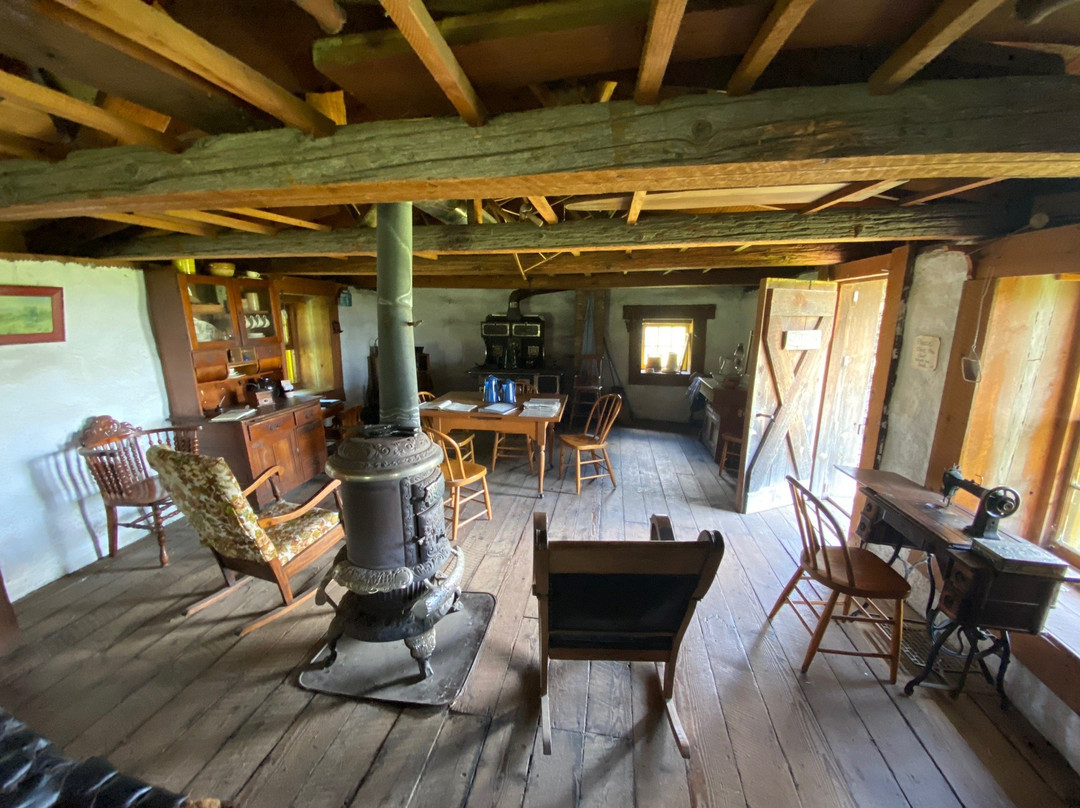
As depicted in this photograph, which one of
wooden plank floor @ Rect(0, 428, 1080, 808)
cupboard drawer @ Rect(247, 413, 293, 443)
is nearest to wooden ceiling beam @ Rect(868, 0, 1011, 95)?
wooden plank floor @ Rect(0, 428, 1080, 808)

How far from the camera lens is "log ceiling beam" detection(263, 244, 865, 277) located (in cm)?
319

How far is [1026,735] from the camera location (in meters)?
1.70

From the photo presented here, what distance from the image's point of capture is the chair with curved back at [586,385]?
19.3 ft

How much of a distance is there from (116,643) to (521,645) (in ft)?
6.82

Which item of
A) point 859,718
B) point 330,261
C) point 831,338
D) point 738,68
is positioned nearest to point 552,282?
point 330,261

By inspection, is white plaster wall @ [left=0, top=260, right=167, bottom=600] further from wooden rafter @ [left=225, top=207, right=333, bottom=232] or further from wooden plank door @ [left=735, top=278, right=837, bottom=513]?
wooden plank door @ [left=735, top=278, right=837, bottom=513]

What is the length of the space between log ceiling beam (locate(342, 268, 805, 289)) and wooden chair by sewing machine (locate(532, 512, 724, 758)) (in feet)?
11.7

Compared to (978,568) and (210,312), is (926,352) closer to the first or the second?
(978,568)

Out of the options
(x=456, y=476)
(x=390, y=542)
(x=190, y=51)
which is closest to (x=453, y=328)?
(x=456, y=476)

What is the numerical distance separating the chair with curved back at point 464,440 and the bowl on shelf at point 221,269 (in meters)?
1.86

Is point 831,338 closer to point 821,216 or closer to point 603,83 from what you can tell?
point 821,216

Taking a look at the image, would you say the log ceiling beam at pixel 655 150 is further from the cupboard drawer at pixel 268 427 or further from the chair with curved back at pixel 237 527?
the cupboard drawer at pixel 268 427

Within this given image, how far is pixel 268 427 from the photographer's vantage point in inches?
136

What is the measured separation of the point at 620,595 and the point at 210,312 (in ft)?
12.7
